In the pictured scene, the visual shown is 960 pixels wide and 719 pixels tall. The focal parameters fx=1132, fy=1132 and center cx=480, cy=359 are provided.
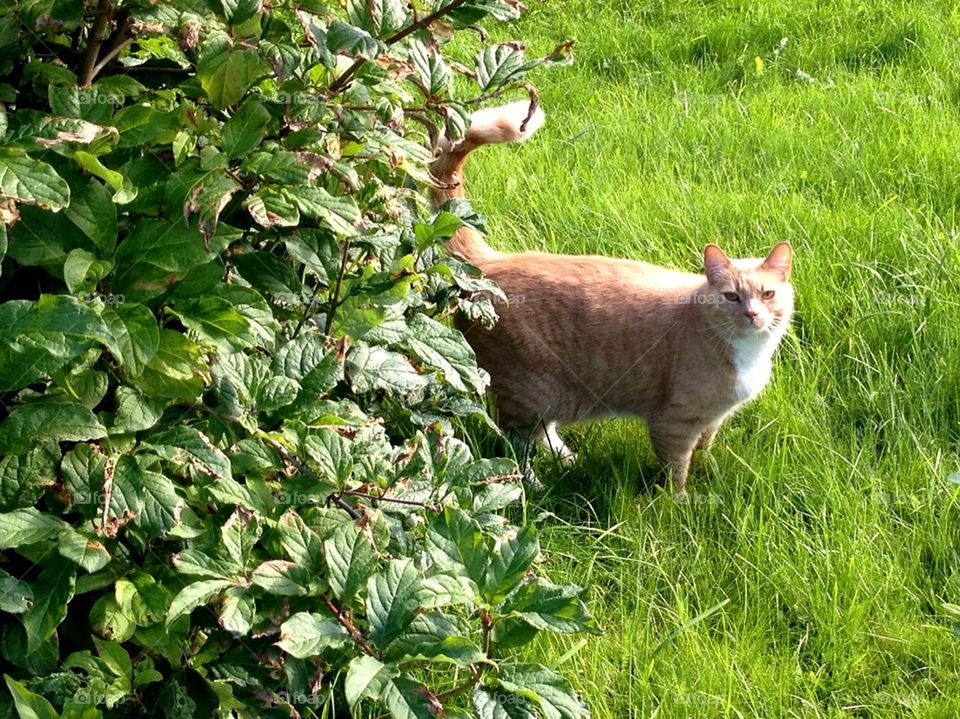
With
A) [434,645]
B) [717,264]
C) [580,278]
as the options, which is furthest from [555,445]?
[434,645]

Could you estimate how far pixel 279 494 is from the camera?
1.89 meters

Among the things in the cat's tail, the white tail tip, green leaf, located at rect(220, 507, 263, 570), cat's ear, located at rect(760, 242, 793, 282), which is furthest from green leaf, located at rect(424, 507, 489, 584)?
cat's ear, located at rect(760, 242, 793, 282)

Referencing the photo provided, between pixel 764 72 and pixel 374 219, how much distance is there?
12.9ft

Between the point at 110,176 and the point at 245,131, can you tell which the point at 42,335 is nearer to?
the point at 110,176

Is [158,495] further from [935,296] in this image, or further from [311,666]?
[935,296]

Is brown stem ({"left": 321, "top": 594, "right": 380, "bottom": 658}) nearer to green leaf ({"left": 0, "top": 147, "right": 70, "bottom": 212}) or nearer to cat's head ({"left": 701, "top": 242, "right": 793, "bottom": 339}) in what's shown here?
green leaf ({"left": 0, "top": 147, "right": 70, "bottom": 212})

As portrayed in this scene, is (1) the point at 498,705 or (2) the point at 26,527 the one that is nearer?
(2) the point at 26,527

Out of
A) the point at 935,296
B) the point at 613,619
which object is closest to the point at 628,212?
the point at 935,296

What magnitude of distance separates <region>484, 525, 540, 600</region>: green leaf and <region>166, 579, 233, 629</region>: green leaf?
0.40 meters

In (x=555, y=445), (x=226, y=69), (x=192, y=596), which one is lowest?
(x=555, y=445)

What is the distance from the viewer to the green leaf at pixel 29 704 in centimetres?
160

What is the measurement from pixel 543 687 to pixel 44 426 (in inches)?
33.5

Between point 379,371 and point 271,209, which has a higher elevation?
point 271,209

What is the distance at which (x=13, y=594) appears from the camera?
1623 mm
